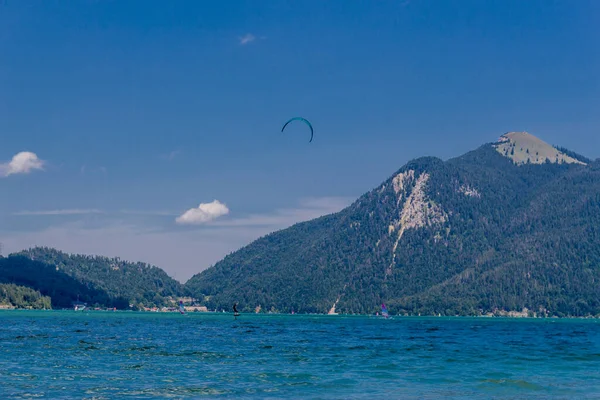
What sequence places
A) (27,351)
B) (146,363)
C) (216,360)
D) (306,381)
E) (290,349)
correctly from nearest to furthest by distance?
(306,381)
(146,363)
(216,360)
(27,351)
(290,349)

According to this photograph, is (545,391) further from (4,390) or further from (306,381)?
(4,390)

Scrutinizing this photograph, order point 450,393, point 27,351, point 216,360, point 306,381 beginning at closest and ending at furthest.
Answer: point 450,393
point 306,381
point 216,360
point 27,351

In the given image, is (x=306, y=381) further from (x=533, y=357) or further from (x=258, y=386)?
(x=533, y=357)

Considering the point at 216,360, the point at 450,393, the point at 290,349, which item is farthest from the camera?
the point at 290,349

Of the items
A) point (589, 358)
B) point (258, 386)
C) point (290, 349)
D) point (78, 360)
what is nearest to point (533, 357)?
point (589, 358)

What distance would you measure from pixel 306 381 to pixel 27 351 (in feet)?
146

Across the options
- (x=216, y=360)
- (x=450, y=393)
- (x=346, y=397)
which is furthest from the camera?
(x=216, y=360)

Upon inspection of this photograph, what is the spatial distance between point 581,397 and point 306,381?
70.4 ft

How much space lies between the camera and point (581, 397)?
173 feet

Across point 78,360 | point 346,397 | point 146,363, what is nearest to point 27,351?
point 78,360

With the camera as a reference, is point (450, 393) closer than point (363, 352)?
Yes

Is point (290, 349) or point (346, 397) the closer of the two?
point (346, 397)

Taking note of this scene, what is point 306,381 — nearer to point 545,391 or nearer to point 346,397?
point 346,397

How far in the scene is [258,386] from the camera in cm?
5619
